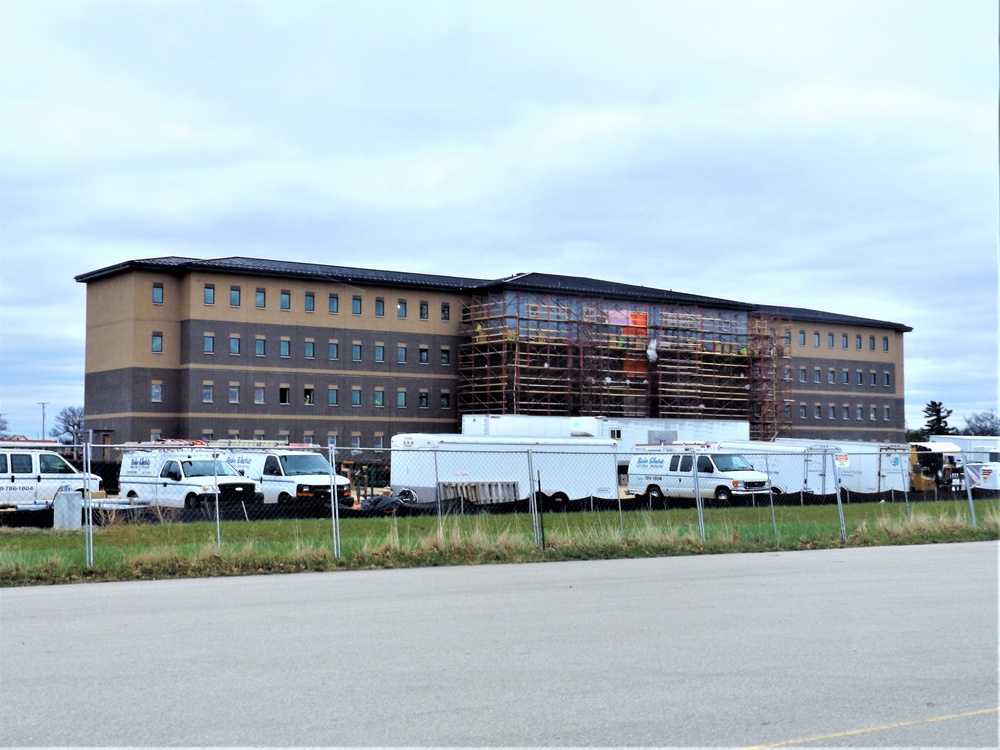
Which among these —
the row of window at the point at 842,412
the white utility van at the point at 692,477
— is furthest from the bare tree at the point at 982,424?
the white utility van at the point at 692,477

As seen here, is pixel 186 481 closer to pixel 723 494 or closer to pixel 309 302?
pixel 723 494

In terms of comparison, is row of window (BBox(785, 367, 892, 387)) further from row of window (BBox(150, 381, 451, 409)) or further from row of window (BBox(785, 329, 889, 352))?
row of window (BBox(150, 381, 451, 409))

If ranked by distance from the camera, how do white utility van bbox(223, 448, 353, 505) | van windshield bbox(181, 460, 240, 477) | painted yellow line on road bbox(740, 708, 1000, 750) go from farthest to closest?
1. white utility van bbox(223, 448, 353, 505)
2. van windshield bbox(181, 460, 240, 477)
3. painted yellow line on road bbox(740, 708, 1000, 750)

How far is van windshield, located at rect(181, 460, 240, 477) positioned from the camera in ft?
114

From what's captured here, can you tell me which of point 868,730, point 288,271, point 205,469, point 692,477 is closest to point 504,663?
point 868,730

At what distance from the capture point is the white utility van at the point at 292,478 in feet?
119

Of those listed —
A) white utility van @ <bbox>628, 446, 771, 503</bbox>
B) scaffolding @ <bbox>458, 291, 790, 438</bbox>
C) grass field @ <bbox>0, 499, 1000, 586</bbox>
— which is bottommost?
grass field @ <bbox>0, 499, 1000, 586</bbox>

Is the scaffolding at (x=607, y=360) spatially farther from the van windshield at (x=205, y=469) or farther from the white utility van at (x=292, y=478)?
the van windshield at (x=205, y=469)

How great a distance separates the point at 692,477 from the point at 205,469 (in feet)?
59.9

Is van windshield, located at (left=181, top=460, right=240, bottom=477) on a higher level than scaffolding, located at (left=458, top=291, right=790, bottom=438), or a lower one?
lower

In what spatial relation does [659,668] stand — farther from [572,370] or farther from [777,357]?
[777,357]

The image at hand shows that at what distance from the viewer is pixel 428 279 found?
8350 centimetres

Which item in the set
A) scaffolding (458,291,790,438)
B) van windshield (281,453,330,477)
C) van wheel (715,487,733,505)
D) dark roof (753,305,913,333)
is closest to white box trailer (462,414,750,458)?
van wheel (715,487,733,505)

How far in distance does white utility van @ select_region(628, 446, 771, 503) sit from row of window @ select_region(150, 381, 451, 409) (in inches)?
1420
